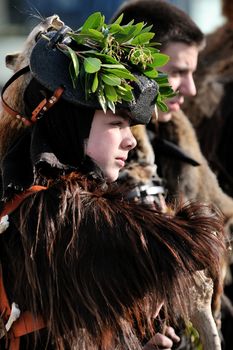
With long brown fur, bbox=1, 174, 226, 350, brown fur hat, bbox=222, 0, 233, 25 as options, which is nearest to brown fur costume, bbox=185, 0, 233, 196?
brown fur hat, bbox=222, 0, 233, 25

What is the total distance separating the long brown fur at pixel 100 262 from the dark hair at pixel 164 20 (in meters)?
1.53

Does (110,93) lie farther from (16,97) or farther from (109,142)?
(16,97)

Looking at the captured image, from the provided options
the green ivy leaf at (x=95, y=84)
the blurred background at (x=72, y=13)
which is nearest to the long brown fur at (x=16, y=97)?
the green ivy leaf at (x=95, y=84)

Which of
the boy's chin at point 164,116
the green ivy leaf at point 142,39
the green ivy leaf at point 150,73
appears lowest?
the boy's chin at point 164,116

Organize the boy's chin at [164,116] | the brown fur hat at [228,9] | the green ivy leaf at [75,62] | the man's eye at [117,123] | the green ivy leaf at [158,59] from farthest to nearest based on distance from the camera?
the brown fur hat at [228,9]
the boy's chin at [164,116]
the green ivy leaf at [158,59]
the man's eye at [117,123]
the green ivy leaf at [75,62]

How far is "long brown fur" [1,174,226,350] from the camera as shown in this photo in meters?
2.42

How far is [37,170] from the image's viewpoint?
255 cm

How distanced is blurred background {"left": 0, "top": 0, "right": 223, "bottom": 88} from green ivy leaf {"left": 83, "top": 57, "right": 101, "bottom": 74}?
12.7 ft

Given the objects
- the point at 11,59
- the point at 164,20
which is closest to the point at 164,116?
the point at 164,20

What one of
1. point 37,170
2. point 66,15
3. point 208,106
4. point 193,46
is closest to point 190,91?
point 193,46

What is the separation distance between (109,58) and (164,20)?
53.3 inches

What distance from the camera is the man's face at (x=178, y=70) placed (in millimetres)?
3830

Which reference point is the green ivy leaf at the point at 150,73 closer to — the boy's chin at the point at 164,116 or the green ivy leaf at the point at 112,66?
the green ivy leaf at the point at 112,66

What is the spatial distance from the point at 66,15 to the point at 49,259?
5754mm
